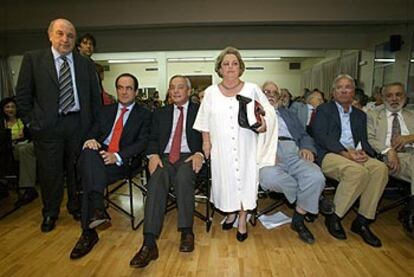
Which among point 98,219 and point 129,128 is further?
point 129,128

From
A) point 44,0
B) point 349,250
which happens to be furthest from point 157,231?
point 44,0

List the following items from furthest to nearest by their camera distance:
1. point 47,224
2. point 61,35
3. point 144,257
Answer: point 47,224 → point 61,35 → point 144,257

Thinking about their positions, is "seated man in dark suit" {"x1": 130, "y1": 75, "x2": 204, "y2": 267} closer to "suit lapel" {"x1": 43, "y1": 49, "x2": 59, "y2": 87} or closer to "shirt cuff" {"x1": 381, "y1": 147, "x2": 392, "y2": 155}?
"suit lapel" {"x1": 43, "y1": 49, "x2": 59, "y2": 87}

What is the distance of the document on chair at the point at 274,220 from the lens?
282 cm

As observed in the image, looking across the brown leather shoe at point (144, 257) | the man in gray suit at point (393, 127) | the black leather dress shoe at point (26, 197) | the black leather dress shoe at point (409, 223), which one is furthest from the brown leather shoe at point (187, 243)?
the black leather dress shoe at point (26, 197)

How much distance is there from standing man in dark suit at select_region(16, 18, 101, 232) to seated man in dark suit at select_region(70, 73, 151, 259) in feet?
0.53

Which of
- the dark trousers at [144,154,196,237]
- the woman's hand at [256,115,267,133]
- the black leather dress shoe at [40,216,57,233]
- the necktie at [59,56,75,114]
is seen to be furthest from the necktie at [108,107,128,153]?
the woman's hand at [256,115,267,133]

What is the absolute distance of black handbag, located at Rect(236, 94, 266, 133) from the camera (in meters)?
2.28

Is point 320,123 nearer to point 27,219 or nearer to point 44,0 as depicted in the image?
point 27,219

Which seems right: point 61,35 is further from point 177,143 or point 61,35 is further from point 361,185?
point 361,185

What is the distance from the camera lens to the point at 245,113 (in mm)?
2305

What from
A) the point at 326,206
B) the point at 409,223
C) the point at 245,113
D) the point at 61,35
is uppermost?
the point at 61,35

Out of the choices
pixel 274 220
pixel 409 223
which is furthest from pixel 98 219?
pixel 409 223

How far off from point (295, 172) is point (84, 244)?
1.71 metres
